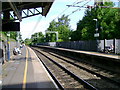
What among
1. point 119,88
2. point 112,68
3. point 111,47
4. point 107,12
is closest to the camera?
point 119,88

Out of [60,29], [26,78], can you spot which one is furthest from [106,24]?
[60,29]

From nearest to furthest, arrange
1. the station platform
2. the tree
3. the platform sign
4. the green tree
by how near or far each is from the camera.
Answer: the station platform, the platform sign, the tree, the green tree

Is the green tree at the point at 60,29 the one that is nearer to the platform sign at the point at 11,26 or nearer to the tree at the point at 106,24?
the tree at the point at 106,24

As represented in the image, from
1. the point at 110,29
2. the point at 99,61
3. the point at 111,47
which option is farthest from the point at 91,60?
the point at 110,29

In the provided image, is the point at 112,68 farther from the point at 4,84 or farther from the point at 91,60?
the point at 4,84

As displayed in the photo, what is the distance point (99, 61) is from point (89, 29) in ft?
132

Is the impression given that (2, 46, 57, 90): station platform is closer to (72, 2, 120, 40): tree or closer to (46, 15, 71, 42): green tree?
(72, 2, 120, 40): tree

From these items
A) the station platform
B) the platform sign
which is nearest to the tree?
the platform sign

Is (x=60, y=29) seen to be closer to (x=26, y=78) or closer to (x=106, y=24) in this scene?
(x=106, y=24)

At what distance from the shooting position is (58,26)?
368ft

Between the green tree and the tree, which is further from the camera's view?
the green tree

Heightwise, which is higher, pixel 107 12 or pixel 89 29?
pixel 107 12

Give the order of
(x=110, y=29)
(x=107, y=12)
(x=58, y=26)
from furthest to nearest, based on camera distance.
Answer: (x=58, y=26) → (x=107, y=12) → (x=110, y=29)

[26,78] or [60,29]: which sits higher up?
[60,29]
